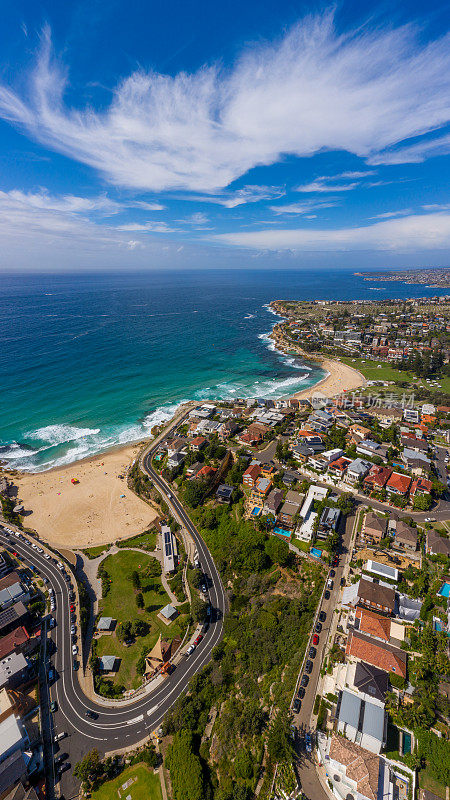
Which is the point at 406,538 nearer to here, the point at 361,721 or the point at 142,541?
the point at 361,721

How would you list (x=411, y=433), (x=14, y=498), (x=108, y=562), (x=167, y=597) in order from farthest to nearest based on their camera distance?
(x=411, y=433), (x=14, y=498), (x=108, y=562), (x=167, y=597)

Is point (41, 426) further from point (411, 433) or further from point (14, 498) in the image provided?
point (411, 433)

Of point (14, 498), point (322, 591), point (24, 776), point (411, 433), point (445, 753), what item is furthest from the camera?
point (411, 433)

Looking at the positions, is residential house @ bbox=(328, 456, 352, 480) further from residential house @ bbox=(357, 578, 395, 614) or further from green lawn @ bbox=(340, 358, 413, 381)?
green lawn @ bbox=(340, 358, 413, 381)

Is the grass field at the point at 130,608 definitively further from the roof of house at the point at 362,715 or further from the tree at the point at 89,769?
the roof of house at the point at 362,715

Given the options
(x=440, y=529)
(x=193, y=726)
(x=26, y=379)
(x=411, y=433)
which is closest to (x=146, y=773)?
(x=193, y=726)

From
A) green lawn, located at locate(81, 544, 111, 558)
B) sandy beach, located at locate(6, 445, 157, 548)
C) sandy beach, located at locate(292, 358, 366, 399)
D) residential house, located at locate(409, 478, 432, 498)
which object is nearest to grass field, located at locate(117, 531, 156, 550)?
sandy beach, located at locate(6, 445, 157, 548)

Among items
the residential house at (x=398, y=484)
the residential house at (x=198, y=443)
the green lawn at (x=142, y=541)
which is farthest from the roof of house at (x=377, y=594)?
the residential house at (x=198, y=443)
